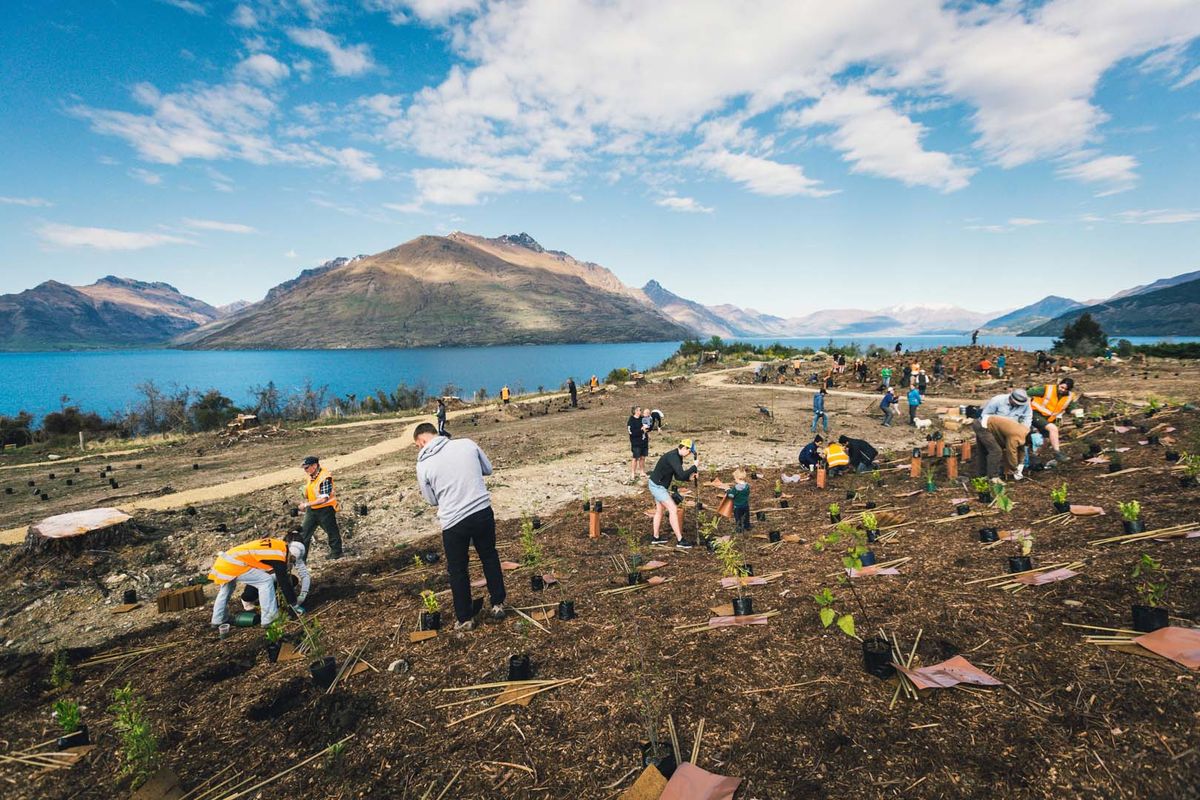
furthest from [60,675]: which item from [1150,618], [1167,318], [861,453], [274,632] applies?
[1167,318]

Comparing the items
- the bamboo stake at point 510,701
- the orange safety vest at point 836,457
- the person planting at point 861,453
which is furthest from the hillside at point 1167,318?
the bamboo stake at point 510,701

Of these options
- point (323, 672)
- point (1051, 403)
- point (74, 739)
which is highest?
point (1051, 403)

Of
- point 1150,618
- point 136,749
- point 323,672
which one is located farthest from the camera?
point 323,672

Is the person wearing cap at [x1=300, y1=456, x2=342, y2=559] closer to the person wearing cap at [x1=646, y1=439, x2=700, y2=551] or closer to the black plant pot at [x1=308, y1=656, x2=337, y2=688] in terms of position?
the black plant pot at [x1=308, y1=656, x2=337, y2=688]

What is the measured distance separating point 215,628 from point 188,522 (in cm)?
712

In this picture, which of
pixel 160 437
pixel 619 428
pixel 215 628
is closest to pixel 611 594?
pixel 215 628

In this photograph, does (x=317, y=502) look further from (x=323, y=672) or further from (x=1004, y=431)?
(x=1004, y=431)

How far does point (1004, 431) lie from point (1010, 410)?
406 millimetres

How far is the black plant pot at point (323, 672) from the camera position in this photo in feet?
15.9

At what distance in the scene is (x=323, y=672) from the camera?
4879mm

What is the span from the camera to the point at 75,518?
9609mm

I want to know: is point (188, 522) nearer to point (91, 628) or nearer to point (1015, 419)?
point (91, 628)

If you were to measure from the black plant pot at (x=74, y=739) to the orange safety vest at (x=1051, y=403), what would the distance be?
14.7m

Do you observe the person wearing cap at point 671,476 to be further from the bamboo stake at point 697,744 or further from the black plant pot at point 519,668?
the bamboo stake at point 697,744
